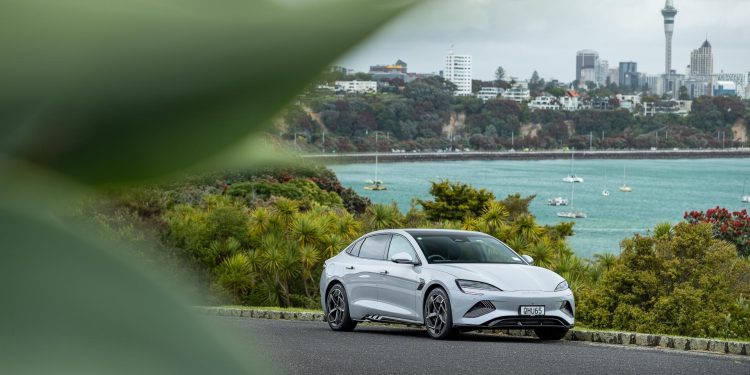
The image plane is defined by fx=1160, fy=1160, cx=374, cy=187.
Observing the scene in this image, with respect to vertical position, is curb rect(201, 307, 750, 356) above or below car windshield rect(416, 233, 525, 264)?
below

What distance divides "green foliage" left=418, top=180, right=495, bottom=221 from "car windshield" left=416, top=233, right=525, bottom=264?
16414 mm

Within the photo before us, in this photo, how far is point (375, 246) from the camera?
53.8 feet

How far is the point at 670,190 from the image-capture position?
142750 millimetres

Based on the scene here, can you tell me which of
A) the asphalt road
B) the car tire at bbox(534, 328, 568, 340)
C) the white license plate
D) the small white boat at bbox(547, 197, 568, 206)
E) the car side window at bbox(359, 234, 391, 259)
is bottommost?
the small white boat at bbox(547, 197, 568, 206)

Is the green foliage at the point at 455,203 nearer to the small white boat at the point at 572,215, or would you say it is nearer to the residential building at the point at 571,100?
the small white boat at the point at 572,215

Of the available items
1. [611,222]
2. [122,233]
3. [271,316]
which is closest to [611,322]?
[271,316]

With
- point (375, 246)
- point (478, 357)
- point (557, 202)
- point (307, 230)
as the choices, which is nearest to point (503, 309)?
point (478, 357)

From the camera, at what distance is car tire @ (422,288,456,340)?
14648 millimetres

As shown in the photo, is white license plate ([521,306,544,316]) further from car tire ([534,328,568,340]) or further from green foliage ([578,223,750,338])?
green foliage ([578,223,750,338])

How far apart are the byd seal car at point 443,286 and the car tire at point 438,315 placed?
13mm

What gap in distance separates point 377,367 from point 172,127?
11547 mm

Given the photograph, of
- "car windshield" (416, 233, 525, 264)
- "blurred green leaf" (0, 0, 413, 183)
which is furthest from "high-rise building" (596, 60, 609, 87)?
"car windshield" (416, 233, 525, 264)

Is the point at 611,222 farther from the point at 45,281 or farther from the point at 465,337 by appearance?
the point at 45,281

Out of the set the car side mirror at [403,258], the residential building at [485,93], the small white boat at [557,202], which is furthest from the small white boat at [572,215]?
the residential building at [485,93]
